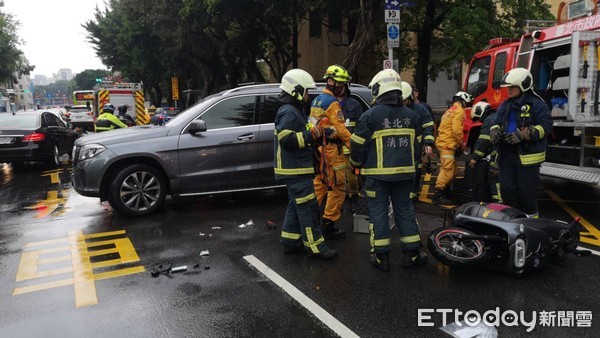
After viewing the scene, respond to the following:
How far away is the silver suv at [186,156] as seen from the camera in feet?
21.0

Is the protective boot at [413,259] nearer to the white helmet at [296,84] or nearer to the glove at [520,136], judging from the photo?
the glove at [520,136]

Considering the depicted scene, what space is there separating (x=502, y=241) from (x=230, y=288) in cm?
241

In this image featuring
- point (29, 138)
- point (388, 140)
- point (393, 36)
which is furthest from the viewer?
point (29, 138)

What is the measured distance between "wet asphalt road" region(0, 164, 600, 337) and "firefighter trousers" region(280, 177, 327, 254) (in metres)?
0.21

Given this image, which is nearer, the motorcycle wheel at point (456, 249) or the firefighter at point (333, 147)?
the motorcycle wheel at point (456, 249)

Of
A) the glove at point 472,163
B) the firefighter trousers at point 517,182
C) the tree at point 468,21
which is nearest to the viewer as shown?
the firefighter trousers at point 517,182

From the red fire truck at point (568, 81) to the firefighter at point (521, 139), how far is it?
1.48 meters

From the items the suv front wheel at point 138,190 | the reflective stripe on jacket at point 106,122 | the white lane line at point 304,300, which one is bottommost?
the white lane line at point 304,300

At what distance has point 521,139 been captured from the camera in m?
4.70

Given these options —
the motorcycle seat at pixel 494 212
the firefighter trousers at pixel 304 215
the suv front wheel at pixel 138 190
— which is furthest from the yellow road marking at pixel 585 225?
the suv front wheel at pixel 138 190

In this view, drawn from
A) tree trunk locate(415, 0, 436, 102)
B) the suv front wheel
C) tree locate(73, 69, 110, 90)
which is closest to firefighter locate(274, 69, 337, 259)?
the suv front wheel

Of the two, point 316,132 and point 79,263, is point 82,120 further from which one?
point 316,132

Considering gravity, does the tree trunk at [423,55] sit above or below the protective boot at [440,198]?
above

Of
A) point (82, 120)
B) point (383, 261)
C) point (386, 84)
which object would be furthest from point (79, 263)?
point (82, 120)
